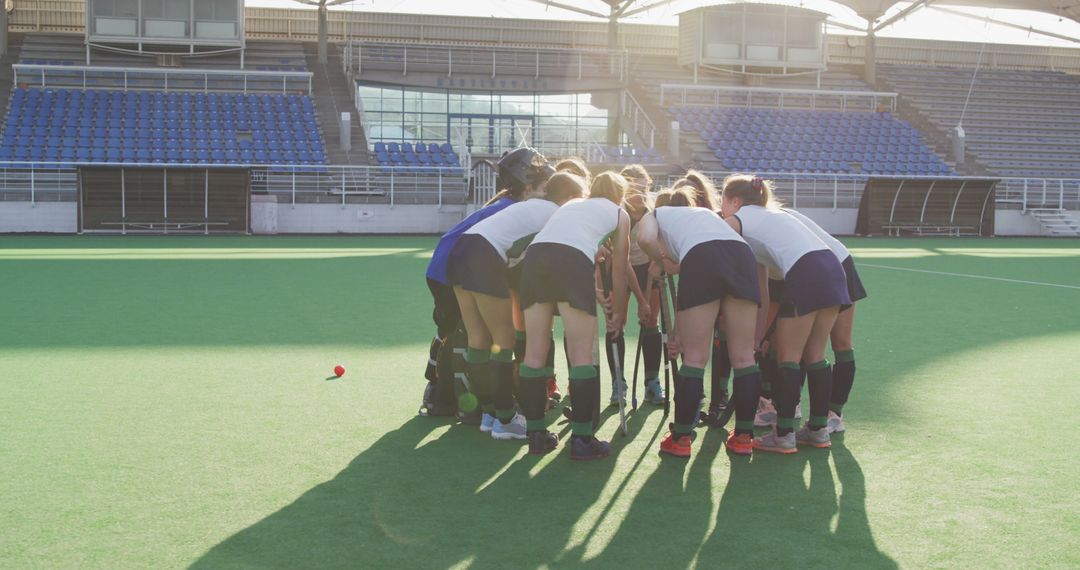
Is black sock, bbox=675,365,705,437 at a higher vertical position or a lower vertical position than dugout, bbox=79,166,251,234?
lower

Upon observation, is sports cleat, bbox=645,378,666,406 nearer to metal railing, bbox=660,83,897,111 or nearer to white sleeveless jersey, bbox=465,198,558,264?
white sleeveless jersey, bbox=465,198,558,264

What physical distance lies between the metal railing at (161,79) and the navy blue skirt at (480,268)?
3216cm

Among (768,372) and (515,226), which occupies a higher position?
(515,226)

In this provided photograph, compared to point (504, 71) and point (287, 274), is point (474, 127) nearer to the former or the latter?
point (504, 71)

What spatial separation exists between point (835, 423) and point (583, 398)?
63.0 inches

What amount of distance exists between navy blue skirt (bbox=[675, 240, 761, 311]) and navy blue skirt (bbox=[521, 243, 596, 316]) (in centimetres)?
48

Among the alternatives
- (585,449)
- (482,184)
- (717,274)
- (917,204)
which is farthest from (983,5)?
(585,449)

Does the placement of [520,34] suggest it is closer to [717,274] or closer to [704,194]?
[704,194]

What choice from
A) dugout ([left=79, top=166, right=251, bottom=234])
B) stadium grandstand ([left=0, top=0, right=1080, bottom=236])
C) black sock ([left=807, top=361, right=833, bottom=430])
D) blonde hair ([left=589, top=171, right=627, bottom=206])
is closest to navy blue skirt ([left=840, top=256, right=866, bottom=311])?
black sock ([left=807, top=361, right=833, bottom=430])

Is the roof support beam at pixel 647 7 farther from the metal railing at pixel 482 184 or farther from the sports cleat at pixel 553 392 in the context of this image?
the sports cleat at pixel 553 392

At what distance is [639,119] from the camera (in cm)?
3769

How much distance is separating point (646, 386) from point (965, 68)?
4426 cm

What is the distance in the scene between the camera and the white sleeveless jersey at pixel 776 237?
5.36 m

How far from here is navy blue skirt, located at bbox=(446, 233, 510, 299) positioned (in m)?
5.58
